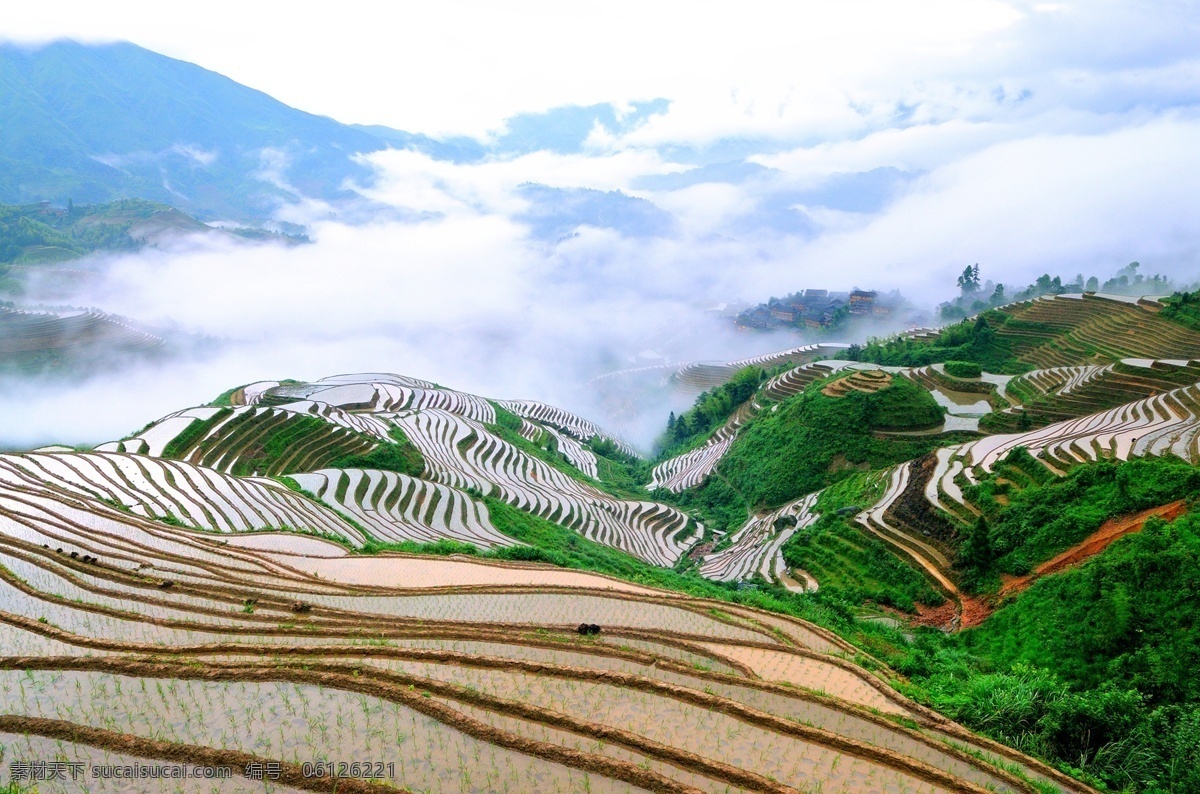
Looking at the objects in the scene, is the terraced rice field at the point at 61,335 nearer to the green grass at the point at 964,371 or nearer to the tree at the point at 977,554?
the tree at the point at 977,554

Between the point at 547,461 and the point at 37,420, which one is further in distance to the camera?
the point at 37,420

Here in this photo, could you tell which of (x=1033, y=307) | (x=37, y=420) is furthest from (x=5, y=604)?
(x=37, y=420)

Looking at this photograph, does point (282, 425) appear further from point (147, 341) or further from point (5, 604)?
point (147, 341)

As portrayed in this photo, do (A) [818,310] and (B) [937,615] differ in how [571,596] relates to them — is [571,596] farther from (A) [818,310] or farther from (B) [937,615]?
(A) [818,310]

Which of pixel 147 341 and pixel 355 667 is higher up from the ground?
pixel 147 341

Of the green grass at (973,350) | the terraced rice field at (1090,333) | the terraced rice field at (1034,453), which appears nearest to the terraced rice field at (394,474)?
the terraced rice field at (1034,453)

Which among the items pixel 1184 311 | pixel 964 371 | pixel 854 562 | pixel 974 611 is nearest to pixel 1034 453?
pixel 854 562
